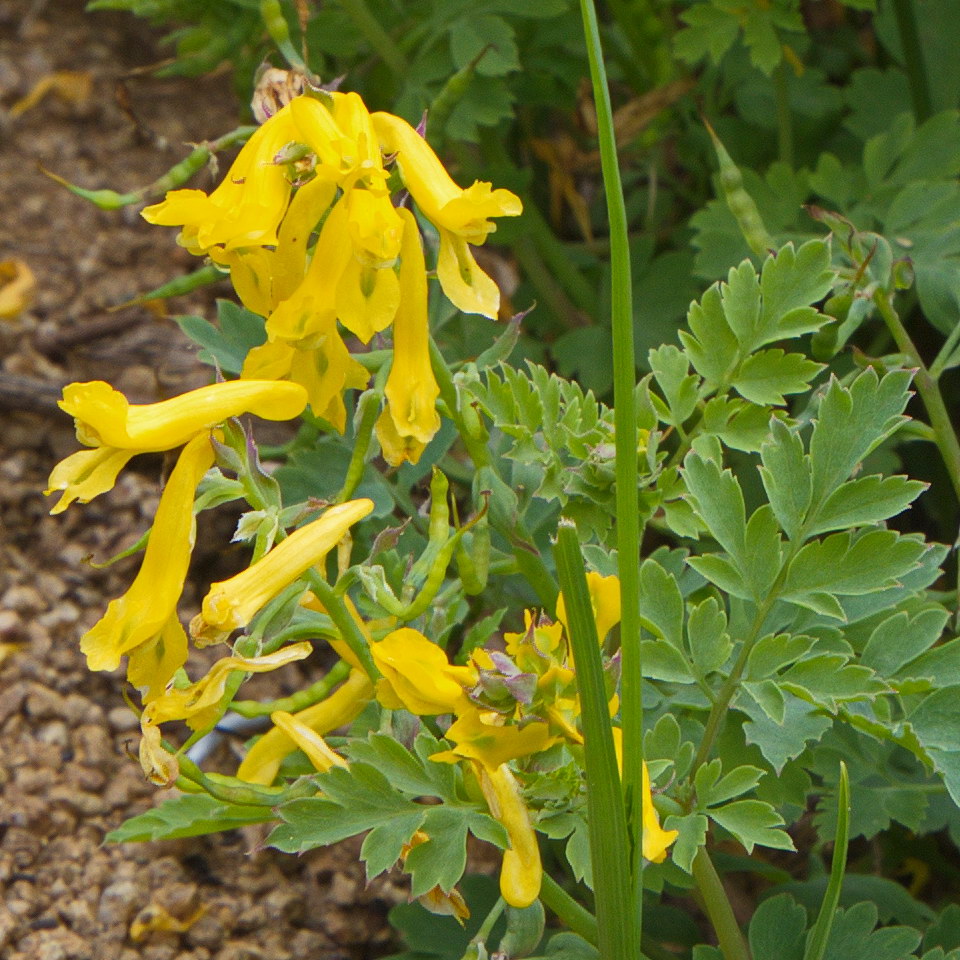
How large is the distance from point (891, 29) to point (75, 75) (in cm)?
173

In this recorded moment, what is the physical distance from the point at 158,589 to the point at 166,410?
168mm

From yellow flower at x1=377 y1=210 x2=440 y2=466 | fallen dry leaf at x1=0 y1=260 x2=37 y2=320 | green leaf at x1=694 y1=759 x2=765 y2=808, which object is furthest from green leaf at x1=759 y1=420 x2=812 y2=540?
fallen dry leaf at x1=0 y1=260 x2=37 y2=320

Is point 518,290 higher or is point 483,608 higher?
point 518,290

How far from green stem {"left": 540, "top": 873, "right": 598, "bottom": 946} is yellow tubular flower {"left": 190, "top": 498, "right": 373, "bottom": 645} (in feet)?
1.30

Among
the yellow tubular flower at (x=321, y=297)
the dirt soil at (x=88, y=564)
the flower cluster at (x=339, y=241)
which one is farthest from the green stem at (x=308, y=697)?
the yellow tubular flower at (x=321, y=297)

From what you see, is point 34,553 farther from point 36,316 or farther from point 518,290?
point 518,290

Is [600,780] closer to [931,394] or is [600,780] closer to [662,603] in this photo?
[662,603]

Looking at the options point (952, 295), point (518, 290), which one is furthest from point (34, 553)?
point (952, 295)

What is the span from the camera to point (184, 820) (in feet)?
4.49

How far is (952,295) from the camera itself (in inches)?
72.5

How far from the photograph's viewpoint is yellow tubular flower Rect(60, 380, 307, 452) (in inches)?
43.5

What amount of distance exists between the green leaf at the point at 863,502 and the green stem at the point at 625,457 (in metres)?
0.31

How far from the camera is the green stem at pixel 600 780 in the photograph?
949mm

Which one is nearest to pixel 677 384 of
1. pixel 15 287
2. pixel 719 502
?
pixel 719 502
